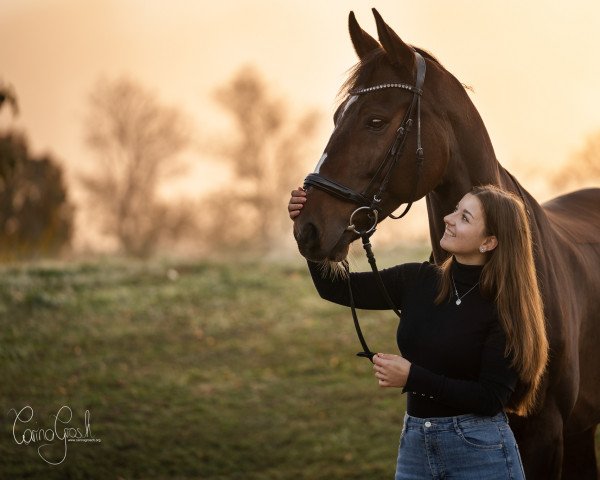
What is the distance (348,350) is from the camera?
916 cm

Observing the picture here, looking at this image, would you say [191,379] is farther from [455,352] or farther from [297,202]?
[455,352]

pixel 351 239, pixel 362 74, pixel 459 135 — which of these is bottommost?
pixel 351 239

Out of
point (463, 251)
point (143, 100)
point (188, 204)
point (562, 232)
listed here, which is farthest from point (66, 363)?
point (143, 100)

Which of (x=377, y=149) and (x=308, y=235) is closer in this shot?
(x=308, y=235)

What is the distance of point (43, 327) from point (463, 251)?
808 centimetres

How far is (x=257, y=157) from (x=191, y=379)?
1789 centimetres

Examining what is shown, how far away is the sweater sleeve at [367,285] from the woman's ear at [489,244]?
0.35m

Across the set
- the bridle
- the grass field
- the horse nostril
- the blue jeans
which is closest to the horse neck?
the bridle

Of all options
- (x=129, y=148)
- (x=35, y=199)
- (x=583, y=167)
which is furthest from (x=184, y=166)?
Answer: (x=583, y=167)

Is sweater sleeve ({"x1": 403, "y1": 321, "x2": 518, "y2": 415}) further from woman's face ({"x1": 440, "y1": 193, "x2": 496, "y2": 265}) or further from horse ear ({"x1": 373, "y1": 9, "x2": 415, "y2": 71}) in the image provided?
horse ear ({"x1": 373, "y1": 9, "x2": 415, "y2": 71})

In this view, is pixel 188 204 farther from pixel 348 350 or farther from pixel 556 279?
pixel 556 279

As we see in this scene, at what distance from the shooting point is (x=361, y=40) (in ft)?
11.4

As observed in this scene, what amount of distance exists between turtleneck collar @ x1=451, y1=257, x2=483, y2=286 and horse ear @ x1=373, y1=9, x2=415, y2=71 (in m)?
0.92

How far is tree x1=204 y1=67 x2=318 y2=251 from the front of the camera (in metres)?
24.4
